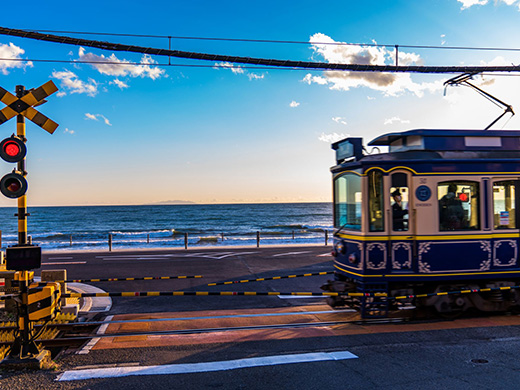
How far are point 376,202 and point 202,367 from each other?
4.63 meters

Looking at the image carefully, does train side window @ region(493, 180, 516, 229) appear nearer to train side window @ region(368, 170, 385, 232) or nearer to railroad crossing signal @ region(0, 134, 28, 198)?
train side window @ region(368, 170, 385, 232)

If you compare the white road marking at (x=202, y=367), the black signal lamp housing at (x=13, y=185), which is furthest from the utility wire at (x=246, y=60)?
the white road marking at (x=202, y=367)

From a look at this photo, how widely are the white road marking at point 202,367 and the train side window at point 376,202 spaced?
2750 millimetres

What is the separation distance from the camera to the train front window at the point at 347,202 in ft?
28.3

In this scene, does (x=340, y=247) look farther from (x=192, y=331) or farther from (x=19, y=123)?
(x=19, y=123)

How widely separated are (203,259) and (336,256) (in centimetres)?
1122

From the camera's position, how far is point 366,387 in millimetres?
5332

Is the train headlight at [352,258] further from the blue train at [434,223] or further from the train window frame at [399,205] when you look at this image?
the train window frame at [399,205]

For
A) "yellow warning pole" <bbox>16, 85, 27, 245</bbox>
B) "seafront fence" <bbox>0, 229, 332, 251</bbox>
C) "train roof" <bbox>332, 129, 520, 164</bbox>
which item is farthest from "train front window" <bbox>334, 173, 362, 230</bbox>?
"seafront fence" <bbox>0, 229, 332, 251</bbox>

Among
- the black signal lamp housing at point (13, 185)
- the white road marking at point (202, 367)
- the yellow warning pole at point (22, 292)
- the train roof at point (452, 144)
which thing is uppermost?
the train roof at point (452, 144)

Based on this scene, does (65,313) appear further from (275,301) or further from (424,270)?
(424,270)

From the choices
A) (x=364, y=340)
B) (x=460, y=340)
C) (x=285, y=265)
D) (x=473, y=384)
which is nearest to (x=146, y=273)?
(x=285, y=265)

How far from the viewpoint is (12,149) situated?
6199mm

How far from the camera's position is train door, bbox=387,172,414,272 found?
8.38 m
